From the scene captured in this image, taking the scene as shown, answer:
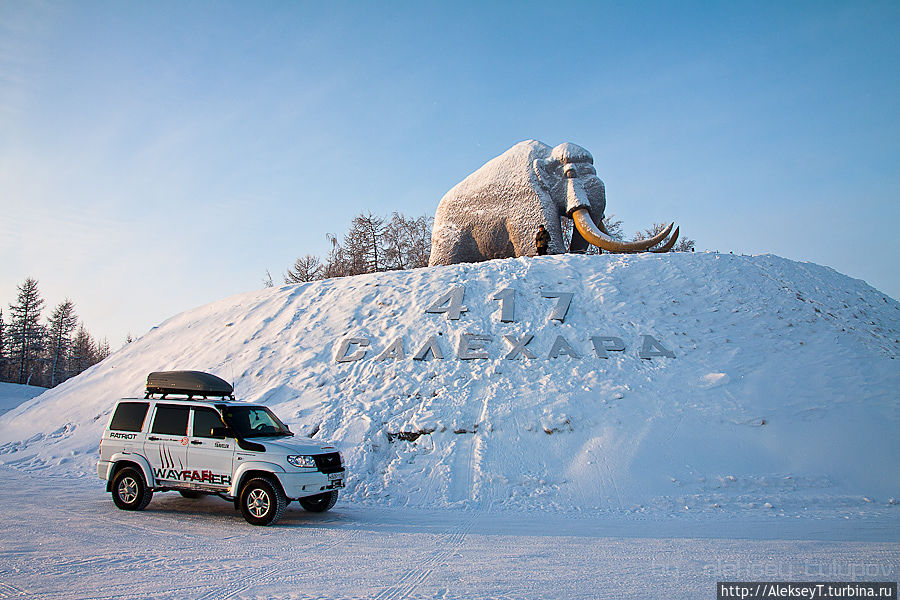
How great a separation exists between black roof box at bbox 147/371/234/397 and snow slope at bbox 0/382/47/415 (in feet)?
54.4

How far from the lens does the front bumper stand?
733 centimetres

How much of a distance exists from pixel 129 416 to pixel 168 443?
100 cm

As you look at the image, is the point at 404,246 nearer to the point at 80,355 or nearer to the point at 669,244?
the point at 669,244

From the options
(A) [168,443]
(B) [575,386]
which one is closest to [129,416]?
(A) [168,443]

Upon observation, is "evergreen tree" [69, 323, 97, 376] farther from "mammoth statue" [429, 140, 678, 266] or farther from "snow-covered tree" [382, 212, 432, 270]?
"mammoth statue" [429, 140, 678, 266]

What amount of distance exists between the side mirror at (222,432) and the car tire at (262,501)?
2.45 feet

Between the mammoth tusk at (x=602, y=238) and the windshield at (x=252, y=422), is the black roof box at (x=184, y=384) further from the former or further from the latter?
the mammoth tusk at (x=602, y=238)

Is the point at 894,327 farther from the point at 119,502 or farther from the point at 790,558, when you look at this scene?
the point at 119,502

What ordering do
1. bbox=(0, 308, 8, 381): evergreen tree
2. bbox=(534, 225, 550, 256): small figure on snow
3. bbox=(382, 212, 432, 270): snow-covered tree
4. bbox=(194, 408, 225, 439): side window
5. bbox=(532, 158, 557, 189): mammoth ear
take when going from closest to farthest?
bbox=(194, 408, 225, 439): side window
bbox=(534, 225, 550, 256): small figure on snow
bbox=(532, 158, 557, 189): mammoth ear
bbox=(382, 212, 432, 270): snow-covered tree
bbox=(0, 308, 8, 381): evergreen tree

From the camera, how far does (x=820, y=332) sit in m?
12.9

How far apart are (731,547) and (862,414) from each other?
6.37 m

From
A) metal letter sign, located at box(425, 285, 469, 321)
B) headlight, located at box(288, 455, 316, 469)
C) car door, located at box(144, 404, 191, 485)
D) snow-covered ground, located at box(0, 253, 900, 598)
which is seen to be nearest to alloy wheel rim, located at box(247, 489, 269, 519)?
snow-covered ground, located at box(0, 253, 900, 598)

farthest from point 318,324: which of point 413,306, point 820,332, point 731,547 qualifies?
point 820,332

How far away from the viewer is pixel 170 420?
8258mm
